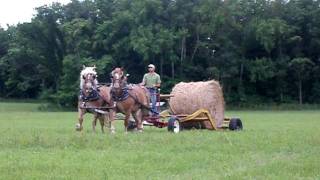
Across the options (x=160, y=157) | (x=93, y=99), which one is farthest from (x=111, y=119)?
(x=160, y=157)

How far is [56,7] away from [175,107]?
5593 centimetres

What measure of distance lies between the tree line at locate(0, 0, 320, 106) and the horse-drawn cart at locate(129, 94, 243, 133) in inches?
1632

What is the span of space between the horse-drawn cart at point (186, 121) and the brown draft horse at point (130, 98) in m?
0.81

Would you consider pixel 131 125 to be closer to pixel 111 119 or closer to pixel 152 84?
pixel 152 84

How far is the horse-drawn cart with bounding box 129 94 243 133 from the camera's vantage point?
21444mm

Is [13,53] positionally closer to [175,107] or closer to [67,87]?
[67,87]

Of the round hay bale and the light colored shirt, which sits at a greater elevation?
the light colored shirt

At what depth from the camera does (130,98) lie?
65.9ft

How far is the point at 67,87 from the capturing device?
67875 millimetres

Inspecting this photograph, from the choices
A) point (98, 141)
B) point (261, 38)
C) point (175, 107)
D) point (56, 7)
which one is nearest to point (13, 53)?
Answer: point (56, 7)

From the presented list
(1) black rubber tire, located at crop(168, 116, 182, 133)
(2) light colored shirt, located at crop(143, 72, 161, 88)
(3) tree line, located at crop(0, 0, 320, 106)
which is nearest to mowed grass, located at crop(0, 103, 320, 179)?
(1) black rubber tire, located at crop(168, 116, 182, 133)

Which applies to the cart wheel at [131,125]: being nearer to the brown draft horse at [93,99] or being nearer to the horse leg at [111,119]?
the brown draft horse at [93,99]

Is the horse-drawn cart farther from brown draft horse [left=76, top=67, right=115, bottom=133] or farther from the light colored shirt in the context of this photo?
brown draft horse [left=76, top=67, right=115, bottom=133]

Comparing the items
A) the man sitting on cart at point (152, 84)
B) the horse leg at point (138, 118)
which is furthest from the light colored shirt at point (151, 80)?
the horse leg at point (138, 118)
